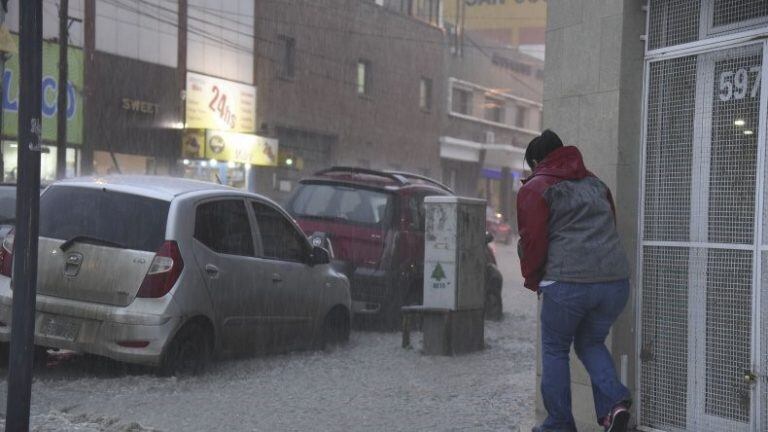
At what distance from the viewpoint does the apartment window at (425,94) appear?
126 feet

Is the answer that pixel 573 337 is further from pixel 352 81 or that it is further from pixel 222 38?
pixel 352 81

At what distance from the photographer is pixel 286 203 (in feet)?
36.8

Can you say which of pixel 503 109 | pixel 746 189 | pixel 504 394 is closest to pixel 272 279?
pixel 504 394

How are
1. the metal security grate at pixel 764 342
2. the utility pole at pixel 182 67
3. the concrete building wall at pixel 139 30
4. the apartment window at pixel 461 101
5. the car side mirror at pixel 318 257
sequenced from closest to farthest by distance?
the metal security grate at pixel 764 342 < the car side mirror at pixel 318 257 < the concrete building wall at pixel 139 30 < the utility pole at pixel 182 67 < the apartment window at pixel 461 101

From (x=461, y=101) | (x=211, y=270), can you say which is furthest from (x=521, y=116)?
(x=211, y=270)

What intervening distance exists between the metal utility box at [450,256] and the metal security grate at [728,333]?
4.04 m

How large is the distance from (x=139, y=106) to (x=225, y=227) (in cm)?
1653

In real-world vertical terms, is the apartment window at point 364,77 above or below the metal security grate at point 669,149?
above

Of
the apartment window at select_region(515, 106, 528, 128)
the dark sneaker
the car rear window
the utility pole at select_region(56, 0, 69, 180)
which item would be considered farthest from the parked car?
the dark sneaker

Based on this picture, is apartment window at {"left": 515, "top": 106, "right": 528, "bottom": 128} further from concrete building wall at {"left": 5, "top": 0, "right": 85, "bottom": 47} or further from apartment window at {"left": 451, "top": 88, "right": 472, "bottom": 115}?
concrete building wall at {"left": 5, "top": 0, "right": 85, "bottom": 47}

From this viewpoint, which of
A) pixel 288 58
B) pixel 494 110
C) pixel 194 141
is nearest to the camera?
pixel 194 141

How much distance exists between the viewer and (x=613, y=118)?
567 centimetres

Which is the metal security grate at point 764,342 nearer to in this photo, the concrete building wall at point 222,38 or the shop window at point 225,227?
the shop window at point 225,227

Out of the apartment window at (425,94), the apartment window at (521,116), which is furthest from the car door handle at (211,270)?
the apartment window at (521,116)
